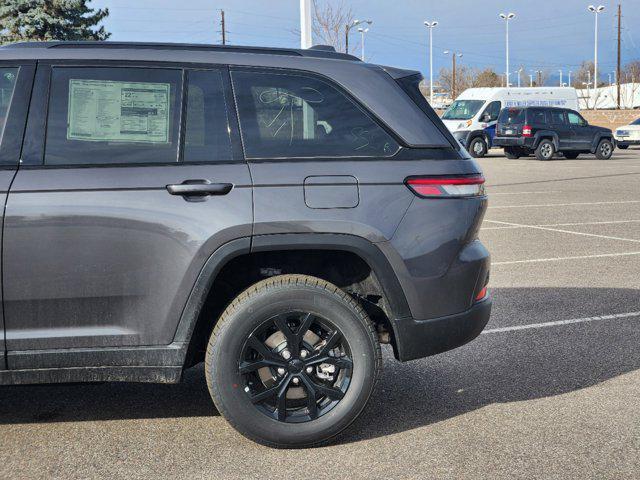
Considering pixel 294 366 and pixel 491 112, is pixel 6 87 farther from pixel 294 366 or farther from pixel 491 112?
pixel 491 112

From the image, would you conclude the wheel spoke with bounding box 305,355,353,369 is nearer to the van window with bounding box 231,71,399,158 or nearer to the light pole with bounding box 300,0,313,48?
the van window with bounding box 231,71,399,158

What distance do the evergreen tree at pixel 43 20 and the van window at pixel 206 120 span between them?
37.4 m

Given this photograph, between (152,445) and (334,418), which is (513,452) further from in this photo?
(152,445)

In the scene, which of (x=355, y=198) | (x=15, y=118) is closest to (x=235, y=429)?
(x=355, y=198)

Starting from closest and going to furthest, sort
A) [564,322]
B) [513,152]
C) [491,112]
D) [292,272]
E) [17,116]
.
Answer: [17,116] < [292,272] < [564,322] < [513,152] < [491,112]

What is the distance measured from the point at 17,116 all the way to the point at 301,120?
1263 millimetres

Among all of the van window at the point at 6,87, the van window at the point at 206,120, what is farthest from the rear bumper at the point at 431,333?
the van window at the point at 6,87

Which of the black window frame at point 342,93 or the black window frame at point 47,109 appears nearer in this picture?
the black window frame at point 47,109

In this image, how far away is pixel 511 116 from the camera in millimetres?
29594

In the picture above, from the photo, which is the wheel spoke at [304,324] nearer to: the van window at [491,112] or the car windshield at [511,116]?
the car windshield at [511,116]

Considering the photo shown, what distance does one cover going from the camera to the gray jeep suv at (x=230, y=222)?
3797 mm

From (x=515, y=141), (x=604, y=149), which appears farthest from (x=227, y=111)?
(x=604, y=149)

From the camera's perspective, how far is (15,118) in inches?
153

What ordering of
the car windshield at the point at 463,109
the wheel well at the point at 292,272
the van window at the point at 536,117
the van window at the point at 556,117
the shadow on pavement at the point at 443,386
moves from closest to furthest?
1. the wheel well at the point at 292,272
2. the shadow on pavement at the point at 443,386
3. the van window at the point at 536,117
4. the van window at the point at 556,117
5. the car windshield at the point at 463,109
